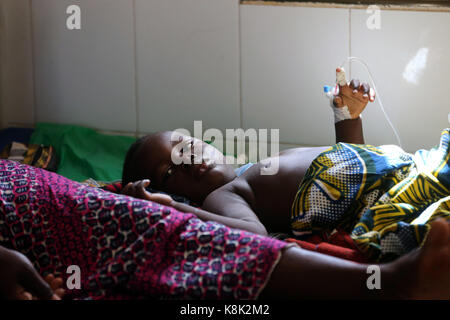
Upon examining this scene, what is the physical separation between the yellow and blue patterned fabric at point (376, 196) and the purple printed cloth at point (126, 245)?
22 centimetres

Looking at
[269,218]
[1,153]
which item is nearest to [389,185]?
[269,218]

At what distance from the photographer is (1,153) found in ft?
6.73

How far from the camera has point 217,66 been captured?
6.95ft

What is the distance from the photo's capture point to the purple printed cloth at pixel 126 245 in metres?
1.00

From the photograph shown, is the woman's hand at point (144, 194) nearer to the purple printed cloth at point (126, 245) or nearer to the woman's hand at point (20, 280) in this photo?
the purple printed cloth at point (126, 245)

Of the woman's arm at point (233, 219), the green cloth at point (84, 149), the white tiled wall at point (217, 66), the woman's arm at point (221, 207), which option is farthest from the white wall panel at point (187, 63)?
the woman's arm at point (233, 219)

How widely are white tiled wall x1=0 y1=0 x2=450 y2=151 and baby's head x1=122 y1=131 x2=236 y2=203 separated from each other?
61 centimetres

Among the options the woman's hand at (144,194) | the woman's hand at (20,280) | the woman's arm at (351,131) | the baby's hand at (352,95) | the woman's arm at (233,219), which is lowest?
the woman's hand at (20,280)

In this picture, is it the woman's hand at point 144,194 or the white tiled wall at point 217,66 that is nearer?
the woman's hand at point 144,194

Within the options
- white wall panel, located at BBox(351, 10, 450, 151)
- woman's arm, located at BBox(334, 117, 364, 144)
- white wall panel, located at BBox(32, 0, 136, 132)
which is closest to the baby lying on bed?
woman's arm, located at BBox(334, 117, 364, 144)

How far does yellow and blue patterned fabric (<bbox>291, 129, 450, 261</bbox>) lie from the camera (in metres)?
1.07

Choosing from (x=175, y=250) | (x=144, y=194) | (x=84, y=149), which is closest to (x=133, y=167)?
(x=144, y=194)
